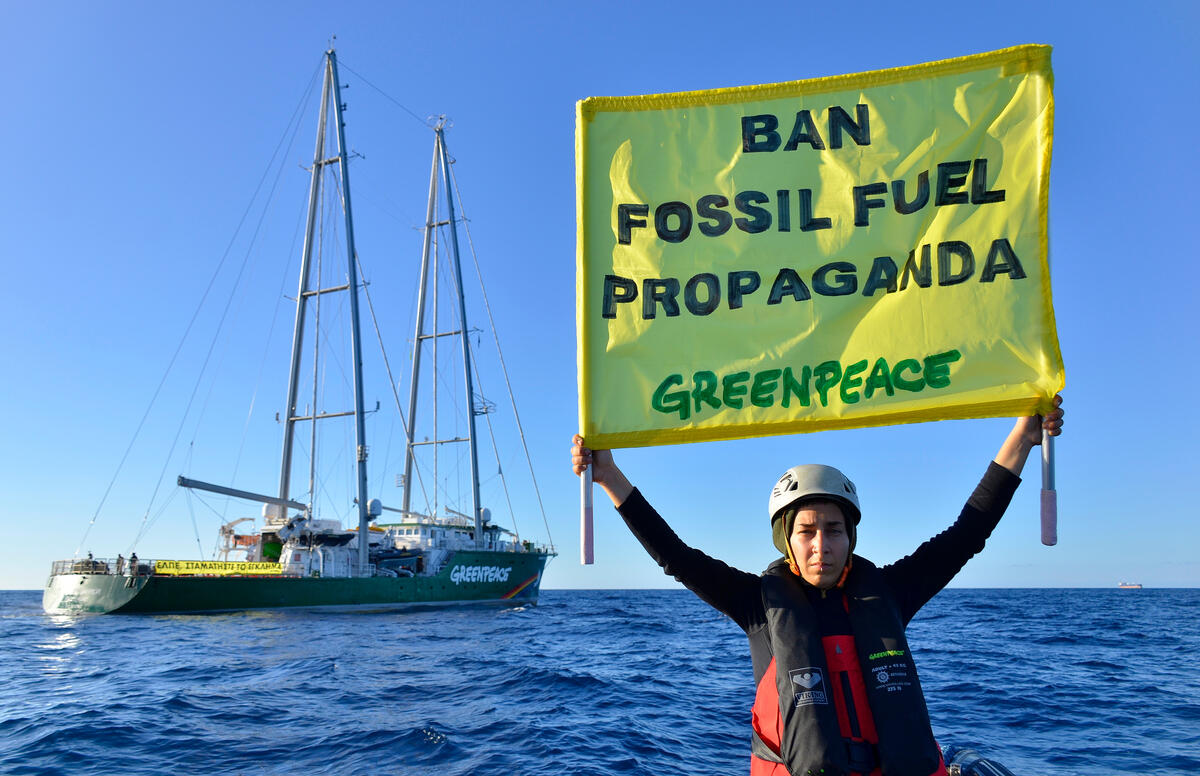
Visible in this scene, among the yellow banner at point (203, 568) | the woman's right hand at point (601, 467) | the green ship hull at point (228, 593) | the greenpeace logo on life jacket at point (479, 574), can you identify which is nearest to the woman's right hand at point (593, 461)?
the woman's right hand at point (601, 467)

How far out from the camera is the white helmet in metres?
2.67

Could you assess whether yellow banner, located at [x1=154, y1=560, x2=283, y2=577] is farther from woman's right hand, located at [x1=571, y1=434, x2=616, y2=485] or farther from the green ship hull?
woman's right hand, located at [x1=571, y1=434, x2=616, y2=485]

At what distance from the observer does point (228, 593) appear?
28.4 meters

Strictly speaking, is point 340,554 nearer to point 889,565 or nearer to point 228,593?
point 228,593


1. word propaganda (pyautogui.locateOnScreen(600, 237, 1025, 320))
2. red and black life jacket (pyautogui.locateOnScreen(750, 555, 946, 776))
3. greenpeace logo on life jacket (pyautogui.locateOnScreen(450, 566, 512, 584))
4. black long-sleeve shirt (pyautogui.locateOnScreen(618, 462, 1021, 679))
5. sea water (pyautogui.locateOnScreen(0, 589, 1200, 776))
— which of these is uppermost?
word propaganda (pyautogui.locateOnScreen(600, 237, 1025, 320))

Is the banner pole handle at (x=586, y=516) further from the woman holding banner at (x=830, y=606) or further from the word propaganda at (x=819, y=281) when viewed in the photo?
the word propaganda at (x=819, y=281)

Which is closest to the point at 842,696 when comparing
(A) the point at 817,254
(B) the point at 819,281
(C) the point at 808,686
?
(C) the point at 808,686

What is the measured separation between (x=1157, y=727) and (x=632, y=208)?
10282 mm

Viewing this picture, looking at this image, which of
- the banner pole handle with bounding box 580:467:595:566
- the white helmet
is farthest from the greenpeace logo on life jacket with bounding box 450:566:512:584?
the white helmet

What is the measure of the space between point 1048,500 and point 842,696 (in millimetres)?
1256

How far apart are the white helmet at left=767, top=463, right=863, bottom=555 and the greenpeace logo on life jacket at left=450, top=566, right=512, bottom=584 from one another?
118 feet

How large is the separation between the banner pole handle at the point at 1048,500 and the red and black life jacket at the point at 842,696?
0.83m

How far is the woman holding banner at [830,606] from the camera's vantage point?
7.84 ft

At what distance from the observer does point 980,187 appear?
3330 millimetres
